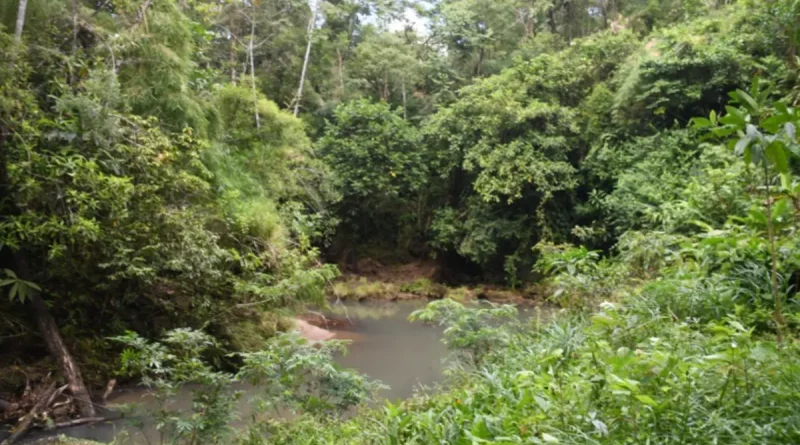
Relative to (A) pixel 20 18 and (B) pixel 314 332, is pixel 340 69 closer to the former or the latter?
(B) pixel 314 332

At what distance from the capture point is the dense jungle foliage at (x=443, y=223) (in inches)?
83.5

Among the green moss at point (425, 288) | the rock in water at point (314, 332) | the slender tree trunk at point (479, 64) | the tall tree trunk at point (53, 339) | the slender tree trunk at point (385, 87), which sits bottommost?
the green moss at point (425, 288)

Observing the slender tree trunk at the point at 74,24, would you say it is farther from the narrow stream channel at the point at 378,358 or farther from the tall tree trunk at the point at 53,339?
the narrow stream channel at the point at 378,358

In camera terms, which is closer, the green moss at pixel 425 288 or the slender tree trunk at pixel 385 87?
the green moss at pixel 425 288

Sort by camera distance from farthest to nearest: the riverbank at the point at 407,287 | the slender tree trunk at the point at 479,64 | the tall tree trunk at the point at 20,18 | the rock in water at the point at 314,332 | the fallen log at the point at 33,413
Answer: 1. the slender tree trunk at the point at 479,64
2. the riverbank at the point at 407,287
3. the rock in water at the point at 314,332
4. the tall tree trunk at the point at 20,18
5. the fallen log at the point at 33,413

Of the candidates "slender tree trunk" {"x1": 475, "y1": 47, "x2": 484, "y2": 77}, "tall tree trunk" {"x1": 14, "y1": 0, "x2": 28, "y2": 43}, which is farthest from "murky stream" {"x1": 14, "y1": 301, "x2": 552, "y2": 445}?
"slender tree trunk" {"x1": 475, "y1": 47, "x2": 484, "y2": 77}

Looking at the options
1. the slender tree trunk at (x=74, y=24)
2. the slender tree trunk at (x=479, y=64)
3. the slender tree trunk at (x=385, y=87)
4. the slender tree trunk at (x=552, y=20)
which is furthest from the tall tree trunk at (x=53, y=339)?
the slender tree trunk at (x=552, y=20)

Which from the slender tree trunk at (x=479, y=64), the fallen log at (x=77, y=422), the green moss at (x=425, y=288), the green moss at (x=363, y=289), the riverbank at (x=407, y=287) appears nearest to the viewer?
the fallen log at (x=77, y=422)

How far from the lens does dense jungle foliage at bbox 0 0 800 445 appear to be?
2.12m

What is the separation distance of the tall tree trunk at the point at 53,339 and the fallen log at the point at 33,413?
0.14 meters

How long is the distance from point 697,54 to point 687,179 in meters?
2.33

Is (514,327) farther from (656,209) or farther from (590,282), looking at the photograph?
(656,209)

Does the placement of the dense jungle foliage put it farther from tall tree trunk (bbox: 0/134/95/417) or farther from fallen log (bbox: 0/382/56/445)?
fallen log (bbox: 0/382/56/445)

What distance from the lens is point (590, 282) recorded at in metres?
3.86
